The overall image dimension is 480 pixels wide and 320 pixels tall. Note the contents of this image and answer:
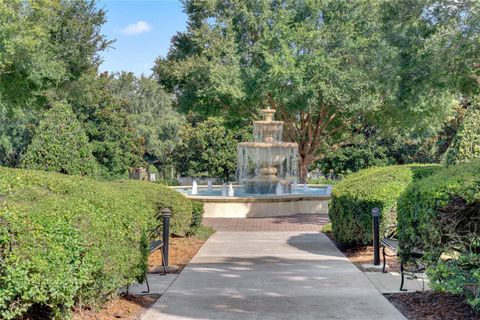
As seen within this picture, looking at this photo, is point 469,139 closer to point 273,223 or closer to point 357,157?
point 273,223

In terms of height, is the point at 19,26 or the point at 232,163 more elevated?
the point at 19,26

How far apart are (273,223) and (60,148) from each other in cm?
912

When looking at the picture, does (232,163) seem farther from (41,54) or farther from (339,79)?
(41,54)

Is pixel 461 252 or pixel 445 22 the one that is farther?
pixel 445 22

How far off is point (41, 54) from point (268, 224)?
985 centimetres

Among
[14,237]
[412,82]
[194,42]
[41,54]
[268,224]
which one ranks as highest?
[194,42]

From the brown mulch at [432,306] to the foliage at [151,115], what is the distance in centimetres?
5358

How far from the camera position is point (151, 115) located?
6756cm

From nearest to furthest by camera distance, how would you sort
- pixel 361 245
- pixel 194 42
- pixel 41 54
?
1. pixel 361 245
2. pixel 41 54
3. pixel 194 42

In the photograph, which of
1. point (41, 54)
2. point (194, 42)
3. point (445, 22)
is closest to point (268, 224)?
point (445, 22)

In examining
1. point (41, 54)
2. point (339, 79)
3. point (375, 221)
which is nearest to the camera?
point (375, 221)

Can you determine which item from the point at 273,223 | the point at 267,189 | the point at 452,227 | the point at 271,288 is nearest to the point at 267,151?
the point at 267,189

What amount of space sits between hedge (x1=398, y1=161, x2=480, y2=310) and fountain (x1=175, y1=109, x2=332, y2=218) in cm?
1485

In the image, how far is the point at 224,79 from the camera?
25781 millimetres
